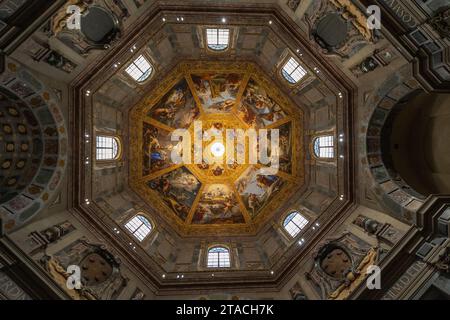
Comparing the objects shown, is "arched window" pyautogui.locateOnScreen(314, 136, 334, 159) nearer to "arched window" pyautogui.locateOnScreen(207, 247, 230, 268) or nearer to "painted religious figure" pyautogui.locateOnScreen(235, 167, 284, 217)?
"painted religious figure" pyautogui.locateOnScreen(235, 167, 284, 217)

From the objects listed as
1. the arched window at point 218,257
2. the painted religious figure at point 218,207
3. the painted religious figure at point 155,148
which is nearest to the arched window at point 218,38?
the painted religious figure at point 155,148

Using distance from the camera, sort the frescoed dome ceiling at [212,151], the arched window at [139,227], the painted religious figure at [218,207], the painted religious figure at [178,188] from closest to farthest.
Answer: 1. the arched window at [139,227]
2. the frescoed dome ceiling at [212,151]
3. the painted religious figure at [178,188]
4. the painted religious figure at [218,207]

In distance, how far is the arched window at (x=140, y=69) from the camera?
1682 centimetres

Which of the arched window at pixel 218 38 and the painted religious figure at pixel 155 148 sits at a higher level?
the arched window at pixel 218 38

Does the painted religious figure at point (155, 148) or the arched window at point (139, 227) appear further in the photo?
the painted religious figure at point (155, 148)

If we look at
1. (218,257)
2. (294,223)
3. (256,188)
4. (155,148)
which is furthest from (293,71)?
(218,257)

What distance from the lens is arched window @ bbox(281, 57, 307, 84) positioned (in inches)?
663

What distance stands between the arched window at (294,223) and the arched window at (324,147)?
3.39 metres

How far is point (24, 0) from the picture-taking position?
34.5 ft

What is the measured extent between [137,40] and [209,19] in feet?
10.7

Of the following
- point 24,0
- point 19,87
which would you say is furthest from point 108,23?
point 19,87

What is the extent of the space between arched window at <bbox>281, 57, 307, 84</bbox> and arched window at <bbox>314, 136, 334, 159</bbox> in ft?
10.8

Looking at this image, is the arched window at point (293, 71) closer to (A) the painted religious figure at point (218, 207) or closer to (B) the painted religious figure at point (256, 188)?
(B) the painted religious figure at point (256, 188)
